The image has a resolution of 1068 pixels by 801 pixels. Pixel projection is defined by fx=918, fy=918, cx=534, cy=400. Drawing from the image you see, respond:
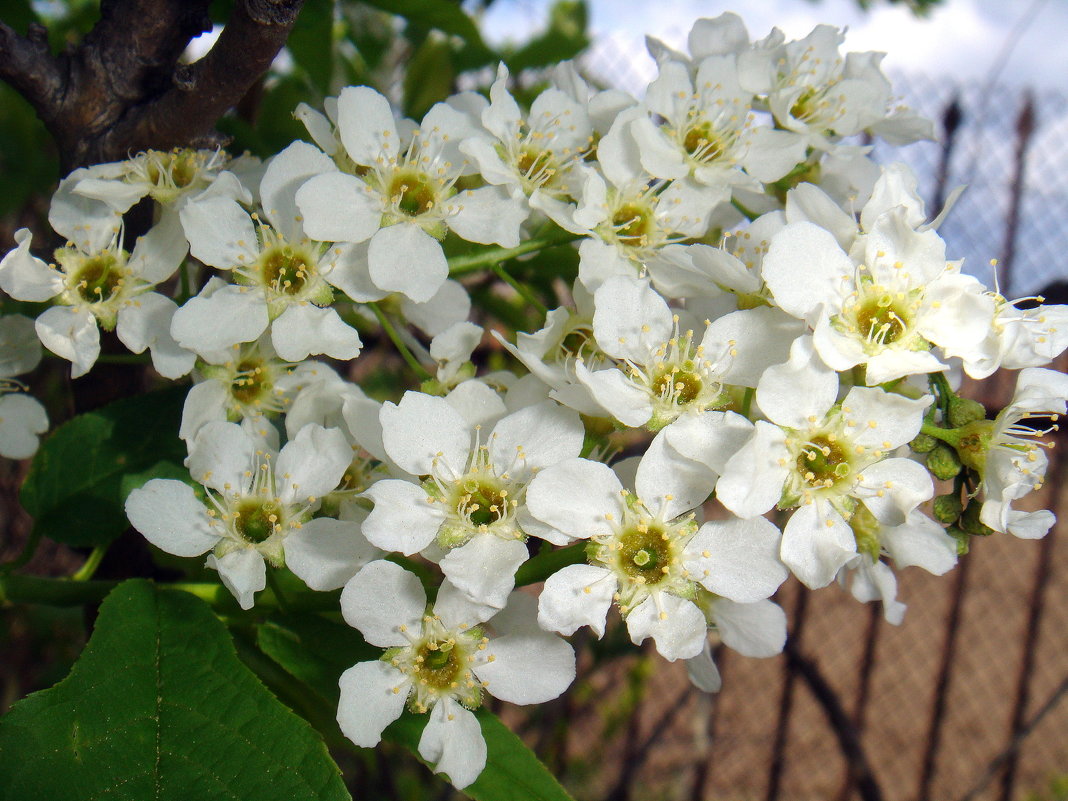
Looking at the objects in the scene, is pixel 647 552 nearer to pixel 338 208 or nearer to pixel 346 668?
pixel 346 668

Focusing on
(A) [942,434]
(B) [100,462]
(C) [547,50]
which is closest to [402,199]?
(B) [100,462]

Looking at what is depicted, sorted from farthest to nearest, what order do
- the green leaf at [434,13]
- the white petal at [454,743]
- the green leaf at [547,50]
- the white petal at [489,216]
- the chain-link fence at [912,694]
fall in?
the chain-link fence at [912,694] → the green leaf at [547,50] → the green leaf at [434,13] → the white petal at [489,216] → the white petal at [454,743]

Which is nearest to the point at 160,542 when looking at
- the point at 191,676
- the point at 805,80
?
the point at 191,676

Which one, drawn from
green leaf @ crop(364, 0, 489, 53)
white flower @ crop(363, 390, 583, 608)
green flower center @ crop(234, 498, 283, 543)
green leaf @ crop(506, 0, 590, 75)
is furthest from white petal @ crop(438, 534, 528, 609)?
green leaf @ crop(506, 0, 590, 75)

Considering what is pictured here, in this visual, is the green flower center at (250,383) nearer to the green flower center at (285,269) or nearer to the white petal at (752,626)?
the green flower center at (285,269)

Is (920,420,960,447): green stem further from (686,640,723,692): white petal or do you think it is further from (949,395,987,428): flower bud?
(686,640,723,692): white petal

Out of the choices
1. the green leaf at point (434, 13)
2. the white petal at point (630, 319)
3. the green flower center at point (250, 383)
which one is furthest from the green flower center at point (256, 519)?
the green leaf at point (434, 13)
